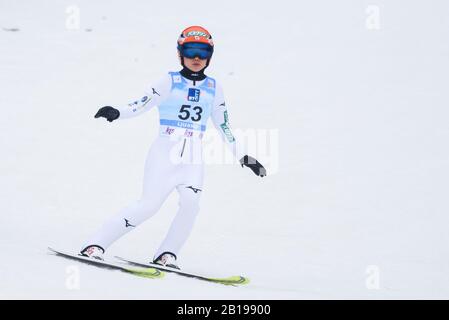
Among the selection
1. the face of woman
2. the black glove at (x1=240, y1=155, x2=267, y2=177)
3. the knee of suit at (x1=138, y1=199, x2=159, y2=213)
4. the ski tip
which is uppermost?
the face of woman

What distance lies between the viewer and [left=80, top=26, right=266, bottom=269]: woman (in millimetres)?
8250

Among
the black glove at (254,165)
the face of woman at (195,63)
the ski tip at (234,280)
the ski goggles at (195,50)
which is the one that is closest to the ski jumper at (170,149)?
the face of woman at (195,63)

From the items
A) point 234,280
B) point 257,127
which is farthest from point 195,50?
point 257,127

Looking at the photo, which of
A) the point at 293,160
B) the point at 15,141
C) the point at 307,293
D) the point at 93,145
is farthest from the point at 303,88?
the point at 307,293

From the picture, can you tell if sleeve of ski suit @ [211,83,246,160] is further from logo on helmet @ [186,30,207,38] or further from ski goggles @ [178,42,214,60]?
logo on helmet @ [186,30,207,38]

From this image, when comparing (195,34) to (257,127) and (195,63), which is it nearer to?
(195,63)

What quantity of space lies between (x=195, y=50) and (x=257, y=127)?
6.96 meters

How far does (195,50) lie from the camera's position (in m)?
8.21

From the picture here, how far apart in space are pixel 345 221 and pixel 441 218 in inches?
51.8

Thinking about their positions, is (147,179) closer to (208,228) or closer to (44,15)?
(208,228)

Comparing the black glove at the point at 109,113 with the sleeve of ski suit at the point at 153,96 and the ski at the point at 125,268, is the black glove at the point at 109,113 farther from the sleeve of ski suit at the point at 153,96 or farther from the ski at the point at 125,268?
the ski at the point at 125,268

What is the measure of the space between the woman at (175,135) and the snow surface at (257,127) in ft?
2.03

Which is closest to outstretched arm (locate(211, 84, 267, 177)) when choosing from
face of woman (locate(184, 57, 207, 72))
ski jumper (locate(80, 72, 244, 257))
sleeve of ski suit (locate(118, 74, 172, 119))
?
ski jumper (locate(80, 72, 244, 257))

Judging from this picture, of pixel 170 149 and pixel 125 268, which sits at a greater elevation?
pixel 170 149
